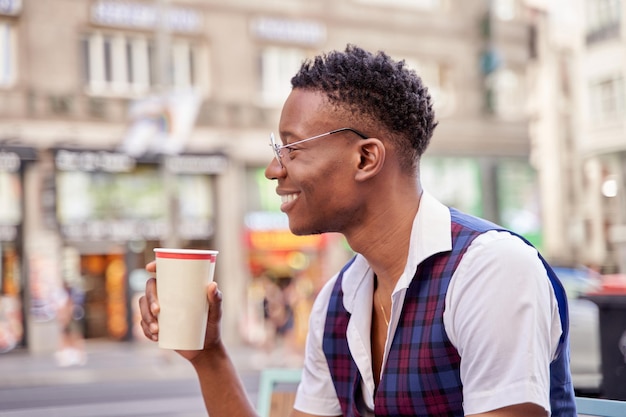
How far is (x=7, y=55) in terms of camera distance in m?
13.6

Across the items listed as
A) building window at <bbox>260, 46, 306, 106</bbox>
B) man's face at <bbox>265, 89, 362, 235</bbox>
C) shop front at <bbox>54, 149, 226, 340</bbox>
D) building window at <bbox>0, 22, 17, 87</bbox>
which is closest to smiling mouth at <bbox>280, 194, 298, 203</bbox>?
man's face at <bbox>265, 89, 362, 235</bbox>

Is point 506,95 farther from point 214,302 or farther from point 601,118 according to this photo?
point 214,302

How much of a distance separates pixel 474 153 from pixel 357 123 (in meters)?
17.2

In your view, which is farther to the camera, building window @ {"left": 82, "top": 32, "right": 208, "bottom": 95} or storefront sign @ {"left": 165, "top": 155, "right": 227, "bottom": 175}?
storefront sign @ {"left": 165, "top": 155, "right": 227, "bottom": 175}

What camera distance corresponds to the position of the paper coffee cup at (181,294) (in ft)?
4.45

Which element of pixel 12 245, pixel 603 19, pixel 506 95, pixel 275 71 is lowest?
pixel 12 245

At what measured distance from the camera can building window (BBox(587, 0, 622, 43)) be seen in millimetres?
3910

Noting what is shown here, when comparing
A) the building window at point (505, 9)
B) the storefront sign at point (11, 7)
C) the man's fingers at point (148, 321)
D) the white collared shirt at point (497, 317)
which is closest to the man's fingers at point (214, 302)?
the man's fingers at point (148, 321)

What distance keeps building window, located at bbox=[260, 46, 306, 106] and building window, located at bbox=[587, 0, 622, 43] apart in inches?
472

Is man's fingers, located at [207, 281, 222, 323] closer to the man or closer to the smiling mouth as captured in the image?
the man

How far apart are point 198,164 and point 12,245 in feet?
12.1

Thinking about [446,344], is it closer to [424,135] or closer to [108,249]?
[424,135]

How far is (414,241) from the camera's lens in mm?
1407

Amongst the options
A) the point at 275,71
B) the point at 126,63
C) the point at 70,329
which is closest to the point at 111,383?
the point at 70,329
